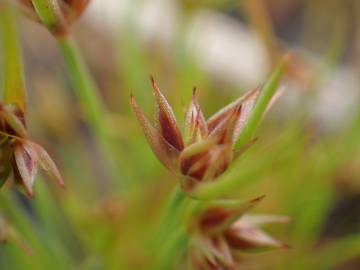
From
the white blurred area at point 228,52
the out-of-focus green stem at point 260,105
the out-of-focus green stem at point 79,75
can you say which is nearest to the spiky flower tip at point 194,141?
the out-of-focus green stem at point 260,105

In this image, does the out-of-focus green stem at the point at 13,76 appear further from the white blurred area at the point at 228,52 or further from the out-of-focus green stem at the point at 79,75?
the white blurred area at the point at 228,52

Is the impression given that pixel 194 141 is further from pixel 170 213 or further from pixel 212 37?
pixel 212 37

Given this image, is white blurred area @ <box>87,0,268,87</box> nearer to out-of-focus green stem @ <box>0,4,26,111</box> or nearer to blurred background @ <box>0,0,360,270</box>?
blurred background @ <box>0,0,360,270</box>

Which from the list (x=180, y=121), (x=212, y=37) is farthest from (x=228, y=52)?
(x=180, y=121)

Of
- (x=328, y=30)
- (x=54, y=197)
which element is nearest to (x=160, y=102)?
(x=54, y=197)

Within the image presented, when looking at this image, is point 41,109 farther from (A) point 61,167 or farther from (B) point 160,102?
(B) point 160,102

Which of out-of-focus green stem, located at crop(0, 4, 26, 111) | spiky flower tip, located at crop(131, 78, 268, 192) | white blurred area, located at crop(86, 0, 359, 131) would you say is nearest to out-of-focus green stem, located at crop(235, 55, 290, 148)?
spiky flower tip, located at crop(131, 78, 268, 192)
